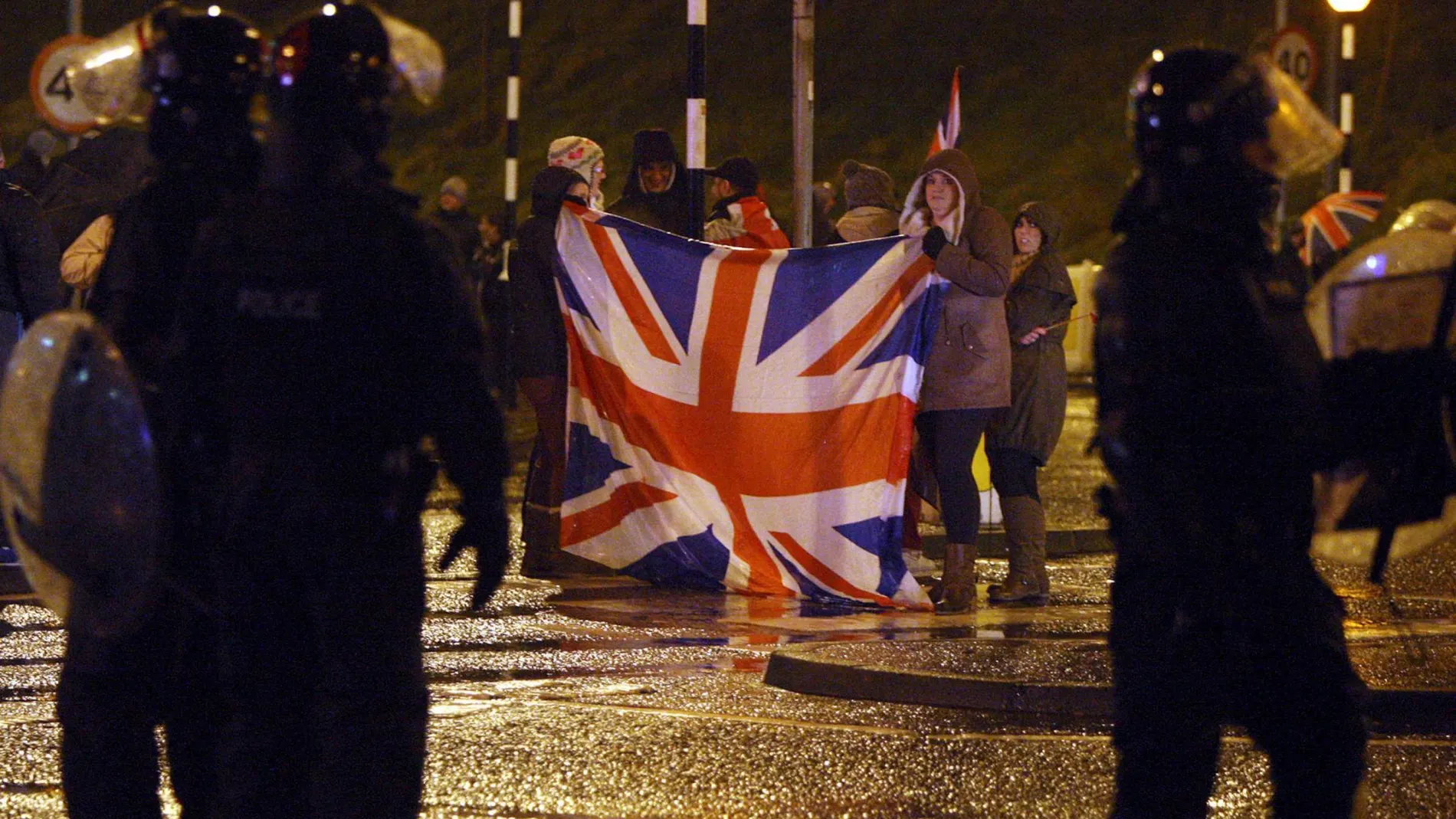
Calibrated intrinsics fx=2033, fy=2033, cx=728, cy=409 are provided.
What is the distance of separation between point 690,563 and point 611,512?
45 centimetres

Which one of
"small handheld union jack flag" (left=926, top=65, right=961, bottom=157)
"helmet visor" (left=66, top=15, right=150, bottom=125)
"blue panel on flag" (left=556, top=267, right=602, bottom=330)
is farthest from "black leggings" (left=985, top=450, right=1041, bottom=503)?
"helmet visor" (left=66, top=15, right=150, bottom=125)

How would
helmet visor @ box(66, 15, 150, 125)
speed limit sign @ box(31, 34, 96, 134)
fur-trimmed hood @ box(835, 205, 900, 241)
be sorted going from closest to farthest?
helmet visor @ box(66, 15, 150, 125), fur-trimmed hood @ box(835, 205, 900, 241), speed limit sign @ box(31, 34, 96, 134)

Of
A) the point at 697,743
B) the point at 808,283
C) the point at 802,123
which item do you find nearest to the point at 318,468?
the point at 697,743

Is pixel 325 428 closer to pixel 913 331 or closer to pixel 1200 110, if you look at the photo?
pixel 1200 110

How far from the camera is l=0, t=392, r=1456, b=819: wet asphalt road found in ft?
17.6

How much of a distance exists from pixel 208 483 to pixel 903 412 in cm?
531

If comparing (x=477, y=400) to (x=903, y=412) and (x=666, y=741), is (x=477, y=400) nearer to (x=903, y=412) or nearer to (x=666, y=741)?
(x=666, y=741)

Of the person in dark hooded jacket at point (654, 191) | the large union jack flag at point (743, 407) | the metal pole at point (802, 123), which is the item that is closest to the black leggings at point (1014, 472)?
the large union jack flag at point (743, 407)

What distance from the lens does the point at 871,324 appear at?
880cm

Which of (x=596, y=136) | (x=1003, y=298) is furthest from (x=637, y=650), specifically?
(x=596, y=136)

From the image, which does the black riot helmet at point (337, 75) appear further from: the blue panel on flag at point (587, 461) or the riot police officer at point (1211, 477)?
the blue panel on flag at point (587, 461)

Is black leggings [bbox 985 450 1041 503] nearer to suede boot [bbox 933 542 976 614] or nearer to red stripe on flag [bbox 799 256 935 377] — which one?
suede boot [bbox 933 542 976 614]

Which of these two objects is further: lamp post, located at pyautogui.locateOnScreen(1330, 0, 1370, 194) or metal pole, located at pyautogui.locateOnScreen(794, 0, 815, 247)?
lamp post, located at pyautogui.locateOnScreen(1330, 0, 1370, 194)

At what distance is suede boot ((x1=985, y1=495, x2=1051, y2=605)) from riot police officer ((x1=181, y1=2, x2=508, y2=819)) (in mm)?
5543
